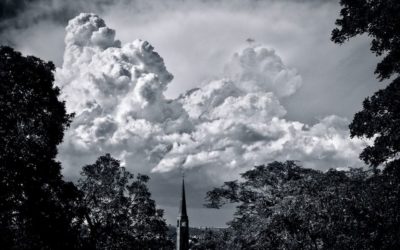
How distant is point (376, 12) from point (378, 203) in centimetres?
904

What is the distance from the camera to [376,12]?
13.3 m

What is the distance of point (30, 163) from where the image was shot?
1712cm

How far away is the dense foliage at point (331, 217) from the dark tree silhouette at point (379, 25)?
383 centimetres

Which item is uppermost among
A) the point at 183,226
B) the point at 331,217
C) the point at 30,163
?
the point at 183,226

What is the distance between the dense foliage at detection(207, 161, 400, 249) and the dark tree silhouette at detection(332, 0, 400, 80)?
3.83m

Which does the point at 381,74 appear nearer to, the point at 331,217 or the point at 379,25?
the point at 379,25

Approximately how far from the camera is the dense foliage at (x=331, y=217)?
15.4m

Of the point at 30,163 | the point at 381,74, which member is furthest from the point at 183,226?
the point at 381,74

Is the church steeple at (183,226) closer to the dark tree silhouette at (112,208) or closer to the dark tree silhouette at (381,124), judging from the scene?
the dark tree silhouette at (112,208)

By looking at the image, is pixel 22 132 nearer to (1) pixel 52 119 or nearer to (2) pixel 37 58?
(1) pixel 52 119

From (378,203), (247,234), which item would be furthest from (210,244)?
(378,203)

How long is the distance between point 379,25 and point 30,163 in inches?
585

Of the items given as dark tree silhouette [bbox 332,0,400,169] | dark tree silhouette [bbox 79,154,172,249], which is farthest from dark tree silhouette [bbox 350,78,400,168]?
dark tree silhouette [bbox 79,154,172,249]

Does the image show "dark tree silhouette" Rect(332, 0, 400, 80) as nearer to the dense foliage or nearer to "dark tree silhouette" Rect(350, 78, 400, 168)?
"dark tree silhouette" Rect(350, 78, 400, 168)
